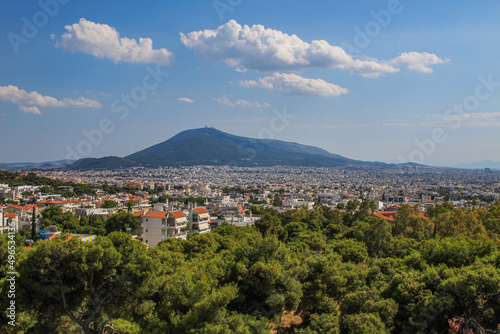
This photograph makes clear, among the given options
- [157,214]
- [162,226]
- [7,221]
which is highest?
[157,214]

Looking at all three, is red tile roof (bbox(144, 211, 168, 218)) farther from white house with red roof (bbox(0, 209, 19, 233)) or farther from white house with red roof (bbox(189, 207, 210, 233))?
white house with red roof (bbox(0, 209, 19, 233))

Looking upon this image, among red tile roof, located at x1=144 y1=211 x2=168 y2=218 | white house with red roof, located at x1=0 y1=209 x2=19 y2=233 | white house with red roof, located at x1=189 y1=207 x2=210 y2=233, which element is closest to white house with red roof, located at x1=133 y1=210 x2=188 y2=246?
red tile roof, located at x1=144 y1=211 x2=168 y2=218

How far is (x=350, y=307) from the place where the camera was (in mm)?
9594

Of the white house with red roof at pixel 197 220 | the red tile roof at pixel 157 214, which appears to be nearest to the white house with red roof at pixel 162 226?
the red tile roof at pixel 157 214

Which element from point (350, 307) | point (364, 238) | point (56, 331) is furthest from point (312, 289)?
point (364, 238)

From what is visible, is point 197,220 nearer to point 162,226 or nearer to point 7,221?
point 162,226

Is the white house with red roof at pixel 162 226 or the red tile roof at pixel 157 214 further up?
the red tile roof at pixel 157 214

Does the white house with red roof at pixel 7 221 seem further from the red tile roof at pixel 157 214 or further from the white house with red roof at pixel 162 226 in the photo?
the red tile roof at pixel 157 214

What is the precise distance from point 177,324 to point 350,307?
4290mm

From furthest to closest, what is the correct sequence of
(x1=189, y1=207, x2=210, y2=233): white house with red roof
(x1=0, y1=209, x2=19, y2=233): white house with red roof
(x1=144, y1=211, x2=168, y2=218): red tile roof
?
(x1=0, y1=209, x2=19, y2=233): white house with red roof → (x1=189, y1=207, x2=210, y2=233): white house with red roof → (x1=144, y1=211, x2=168, y2=218): red tile roof

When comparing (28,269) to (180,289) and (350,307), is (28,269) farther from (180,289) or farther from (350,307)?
(350,307)

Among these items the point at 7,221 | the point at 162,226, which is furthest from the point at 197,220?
the point at 7,221

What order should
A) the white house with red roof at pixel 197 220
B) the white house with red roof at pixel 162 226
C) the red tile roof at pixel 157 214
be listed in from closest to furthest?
the white house with red roof at pixel 162 226
the red tile roof at pixel 157 214
the white house with red roof at pixel 197 220

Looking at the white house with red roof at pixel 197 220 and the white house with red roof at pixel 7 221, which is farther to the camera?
the white house with red roof at pixel 7 221
